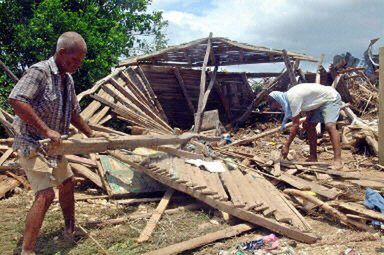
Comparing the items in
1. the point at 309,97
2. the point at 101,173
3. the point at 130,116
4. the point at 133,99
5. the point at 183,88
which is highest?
the point at 309,97

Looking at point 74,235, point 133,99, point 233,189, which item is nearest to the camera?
point 74,235

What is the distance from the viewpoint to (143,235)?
410 cm

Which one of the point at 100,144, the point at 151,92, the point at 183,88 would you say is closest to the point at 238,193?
the point at 100,144

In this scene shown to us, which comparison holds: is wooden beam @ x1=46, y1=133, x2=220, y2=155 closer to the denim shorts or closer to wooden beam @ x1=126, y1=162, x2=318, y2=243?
wooden beam @ x1=126, y1=162, x2=318, y2=243

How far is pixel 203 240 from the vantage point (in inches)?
156

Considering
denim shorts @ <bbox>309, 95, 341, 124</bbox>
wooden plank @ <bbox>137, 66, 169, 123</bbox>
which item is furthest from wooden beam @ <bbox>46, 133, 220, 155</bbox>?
wooden plank @ <bbox>137, 66, 169, 123</bbox>

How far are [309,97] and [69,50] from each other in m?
4.69

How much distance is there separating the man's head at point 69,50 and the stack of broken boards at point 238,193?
6.29ft

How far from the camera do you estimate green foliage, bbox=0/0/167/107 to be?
10461 millimetres

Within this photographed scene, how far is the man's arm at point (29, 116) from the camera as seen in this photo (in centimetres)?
318

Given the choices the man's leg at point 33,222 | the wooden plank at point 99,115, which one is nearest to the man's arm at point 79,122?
the man's leg at point 33,222

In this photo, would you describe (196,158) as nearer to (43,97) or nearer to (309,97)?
(309,97)

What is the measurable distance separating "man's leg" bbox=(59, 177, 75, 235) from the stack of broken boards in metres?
1.18

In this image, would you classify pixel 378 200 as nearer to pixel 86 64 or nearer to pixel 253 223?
pixel 253 223
